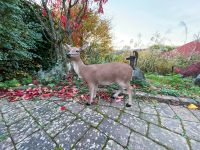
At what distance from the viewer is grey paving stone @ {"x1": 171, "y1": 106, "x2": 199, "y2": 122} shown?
9.51 ft

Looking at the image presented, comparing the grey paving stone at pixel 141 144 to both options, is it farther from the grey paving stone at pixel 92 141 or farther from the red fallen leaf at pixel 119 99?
the red fallen leaf at pixel 119 99

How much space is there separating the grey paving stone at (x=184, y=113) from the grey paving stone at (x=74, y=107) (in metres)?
1.81

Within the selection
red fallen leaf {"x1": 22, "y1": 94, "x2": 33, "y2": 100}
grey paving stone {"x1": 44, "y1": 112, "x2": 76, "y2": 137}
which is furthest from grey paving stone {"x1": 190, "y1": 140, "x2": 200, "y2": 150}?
red fallen leaf {"x1": 22, "y1": 94, "x2": 33, "y2": 100}

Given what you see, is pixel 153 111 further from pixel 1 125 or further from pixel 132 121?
pixel 1 125

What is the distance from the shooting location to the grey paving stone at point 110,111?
2.69 m

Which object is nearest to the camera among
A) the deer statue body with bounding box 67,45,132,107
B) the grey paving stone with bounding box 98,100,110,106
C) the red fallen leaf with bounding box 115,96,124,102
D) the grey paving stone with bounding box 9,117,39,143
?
the grey paving stone with bounding box 9,117,39,143

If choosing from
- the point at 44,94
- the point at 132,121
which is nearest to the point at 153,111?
the point at 132,121

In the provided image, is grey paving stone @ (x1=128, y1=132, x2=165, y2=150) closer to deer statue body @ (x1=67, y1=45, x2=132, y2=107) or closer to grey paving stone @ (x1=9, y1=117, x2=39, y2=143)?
deer statue body @ (x1=67, y1=45, x2=132, y2=107)

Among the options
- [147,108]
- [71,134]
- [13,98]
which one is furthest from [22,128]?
[147,108]

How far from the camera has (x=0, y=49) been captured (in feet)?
16.5

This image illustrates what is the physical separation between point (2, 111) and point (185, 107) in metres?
3.61

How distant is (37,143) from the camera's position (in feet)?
6.75

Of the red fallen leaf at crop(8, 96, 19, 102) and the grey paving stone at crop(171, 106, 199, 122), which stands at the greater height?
the red fallen leaf at crop(8, 96, 19, 102)

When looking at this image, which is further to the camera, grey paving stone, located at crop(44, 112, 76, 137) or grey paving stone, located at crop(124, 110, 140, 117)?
grey paving stone, located at crop(124, 110, 140, 117)
